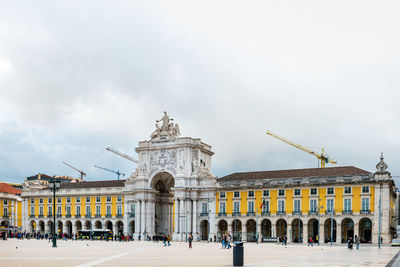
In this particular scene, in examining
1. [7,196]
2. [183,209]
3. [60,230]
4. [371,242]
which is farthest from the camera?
[7,196]

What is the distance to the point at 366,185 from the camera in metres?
80.6

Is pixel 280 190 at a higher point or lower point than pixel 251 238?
higher

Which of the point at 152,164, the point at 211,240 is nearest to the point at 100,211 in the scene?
the point at 152,164

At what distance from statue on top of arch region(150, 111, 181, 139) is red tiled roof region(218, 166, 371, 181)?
12.0 metres

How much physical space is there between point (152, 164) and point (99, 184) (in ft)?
58.1

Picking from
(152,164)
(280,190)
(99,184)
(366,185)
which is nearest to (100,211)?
(99,184)

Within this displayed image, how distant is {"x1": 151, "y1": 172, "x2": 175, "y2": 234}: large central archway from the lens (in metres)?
103

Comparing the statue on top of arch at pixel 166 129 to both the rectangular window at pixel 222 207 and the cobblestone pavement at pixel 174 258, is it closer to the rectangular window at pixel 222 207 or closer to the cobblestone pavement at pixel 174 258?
the rectangular window at pixel 222 207

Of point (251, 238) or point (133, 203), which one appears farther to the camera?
point (133, 203)

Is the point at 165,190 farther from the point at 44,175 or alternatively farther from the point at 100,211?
the point at 44,175

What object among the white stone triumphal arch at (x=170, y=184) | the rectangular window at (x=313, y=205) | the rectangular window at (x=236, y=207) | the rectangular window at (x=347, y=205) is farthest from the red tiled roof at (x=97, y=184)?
the rectangular window at (x=347, y=205)

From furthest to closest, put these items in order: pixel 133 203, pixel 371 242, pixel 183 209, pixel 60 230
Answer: pixel 60 230 → pixel 133 203 → pixel 183 209 → pixel 371 242

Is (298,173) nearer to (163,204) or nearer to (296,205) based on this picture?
(296,205)

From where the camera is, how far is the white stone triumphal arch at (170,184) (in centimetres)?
9456
